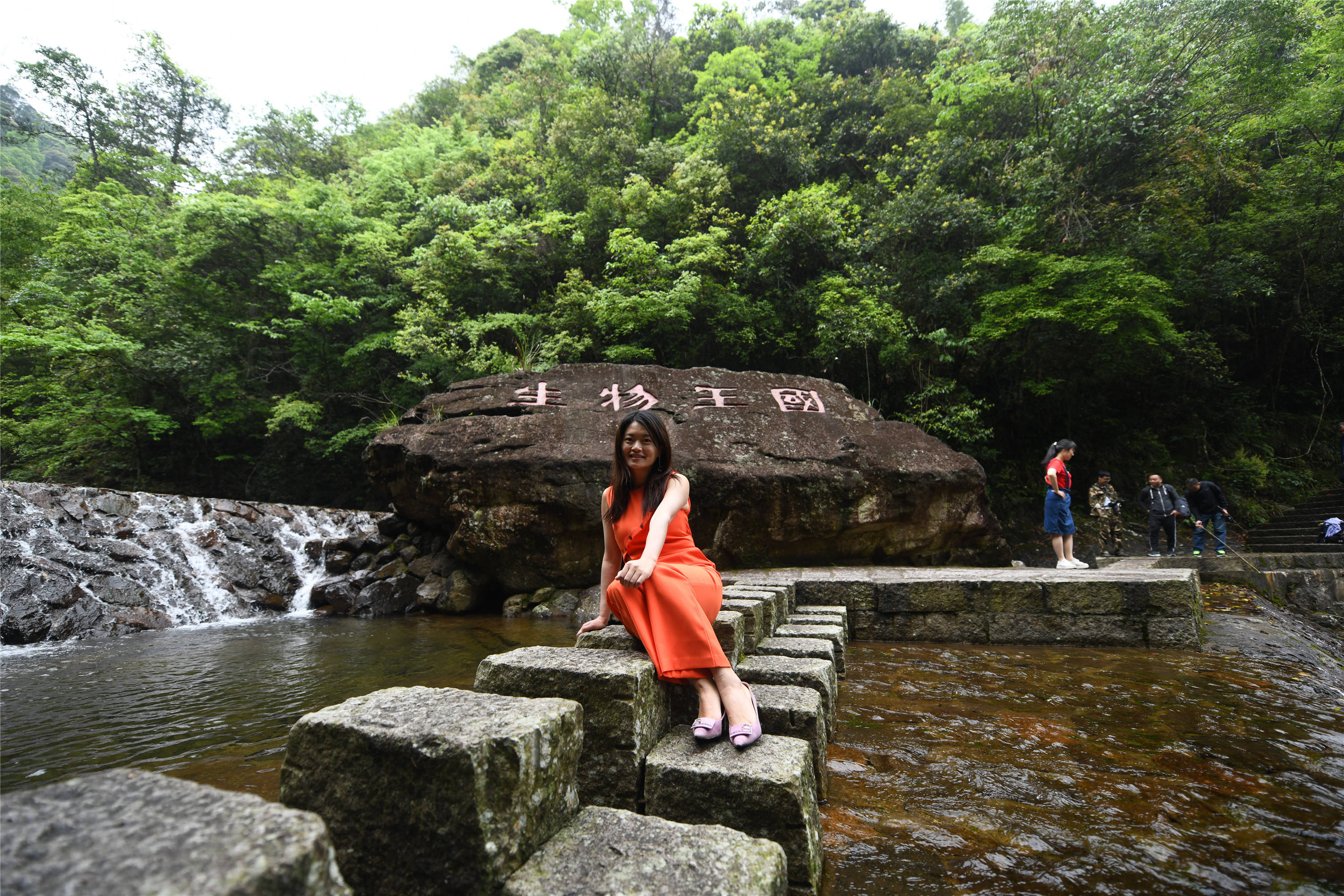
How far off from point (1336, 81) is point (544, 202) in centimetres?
1719

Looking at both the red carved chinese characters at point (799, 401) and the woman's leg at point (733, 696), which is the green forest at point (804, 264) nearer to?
the red carved chinese characters at point (799, 401)

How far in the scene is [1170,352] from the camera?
12.9m


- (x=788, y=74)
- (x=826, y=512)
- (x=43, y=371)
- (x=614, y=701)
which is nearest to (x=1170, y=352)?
(x=826, y=512)

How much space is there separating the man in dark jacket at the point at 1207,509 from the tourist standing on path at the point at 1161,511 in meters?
0.24

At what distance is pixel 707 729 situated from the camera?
193cm

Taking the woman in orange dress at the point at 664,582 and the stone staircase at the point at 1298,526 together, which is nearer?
the woman in orange dress at the point at 664,582

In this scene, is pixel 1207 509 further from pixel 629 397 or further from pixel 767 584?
pixel 629 397

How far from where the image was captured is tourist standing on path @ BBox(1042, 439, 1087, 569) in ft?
21.2

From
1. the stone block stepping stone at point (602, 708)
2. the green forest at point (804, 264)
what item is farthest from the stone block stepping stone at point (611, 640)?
the green forest at point (804, 264)

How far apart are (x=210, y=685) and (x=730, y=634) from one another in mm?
4196

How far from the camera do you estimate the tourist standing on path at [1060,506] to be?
6.46m

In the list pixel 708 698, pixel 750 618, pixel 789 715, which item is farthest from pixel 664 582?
pixel 750 618

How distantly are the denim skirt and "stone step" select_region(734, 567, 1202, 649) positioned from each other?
1.06 meters

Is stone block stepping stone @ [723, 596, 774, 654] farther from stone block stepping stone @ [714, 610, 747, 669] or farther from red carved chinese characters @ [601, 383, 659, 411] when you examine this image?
red carved chinese characters @ [601, 383, 659, 411]
